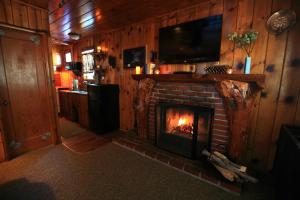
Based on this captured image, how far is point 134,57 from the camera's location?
2947 mm

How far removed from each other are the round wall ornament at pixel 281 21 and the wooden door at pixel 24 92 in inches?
136

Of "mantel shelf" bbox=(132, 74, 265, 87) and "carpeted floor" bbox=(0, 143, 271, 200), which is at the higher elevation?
"mantel shelf" bbox=(132, 74, 265, 87)

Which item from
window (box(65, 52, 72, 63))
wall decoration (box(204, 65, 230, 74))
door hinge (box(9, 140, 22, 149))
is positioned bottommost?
door hinge (box(9, 140, 22, 149))

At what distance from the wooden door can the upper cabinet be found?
14 centimetres

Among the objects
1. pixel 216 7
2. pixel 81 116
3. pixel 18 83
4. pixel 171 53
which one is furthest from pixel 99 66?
pixel 216 7

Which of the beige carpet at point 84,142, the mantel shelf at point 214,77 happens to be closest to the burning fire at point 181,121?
the mantel shelf at point 214,77

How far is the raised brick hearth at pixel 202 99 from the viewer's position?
6.25 ft

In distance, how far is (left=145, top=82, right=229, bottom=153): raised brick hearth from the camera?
6.25ft

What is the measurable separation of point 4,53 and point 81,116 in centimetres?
205

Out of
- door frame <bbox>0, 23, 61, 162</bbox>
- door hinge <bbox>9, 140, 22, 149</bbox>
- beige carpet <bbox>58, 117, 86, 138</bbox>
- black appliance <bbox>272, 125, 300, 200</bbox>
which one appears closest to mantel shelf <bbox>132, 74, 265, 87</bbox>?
black appliance <bbox>272, 125, 300, 200</bbox>

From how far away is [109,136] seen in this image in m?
3.11

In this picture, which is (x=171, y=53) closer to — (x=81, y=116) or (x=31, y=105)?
(x=31, y=105)

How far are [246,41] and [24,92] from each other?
3415 millimetres

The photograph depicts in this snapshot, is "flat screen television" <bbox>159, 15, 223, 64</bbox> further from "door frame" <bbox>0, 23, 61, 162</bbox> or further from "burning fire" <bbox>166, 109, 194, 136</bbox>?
"door frame" <bbox>0, 23, 61, 162</bbox>
